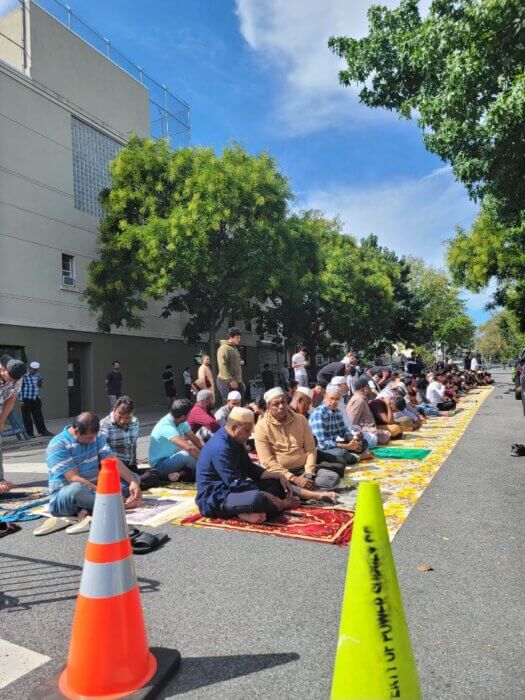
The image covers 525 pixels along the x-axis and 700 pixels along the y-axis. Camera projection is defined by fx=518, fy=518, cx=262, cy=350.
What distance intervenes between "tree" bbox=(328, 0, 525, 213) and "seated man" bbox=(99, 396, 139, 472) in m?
7.39

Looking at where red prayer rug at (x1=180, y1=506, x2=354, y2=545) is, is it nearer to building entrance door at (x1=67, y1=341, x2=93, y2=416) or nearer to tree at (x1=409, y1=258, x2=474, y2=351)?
building entrance door at (x1=67, y1=341, x2=93, y2=416)

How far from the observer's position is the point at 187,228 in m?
17.1

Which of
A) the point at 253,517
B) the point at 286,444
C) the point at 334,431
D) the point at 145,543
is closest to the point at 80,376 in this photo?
the point at 334,431

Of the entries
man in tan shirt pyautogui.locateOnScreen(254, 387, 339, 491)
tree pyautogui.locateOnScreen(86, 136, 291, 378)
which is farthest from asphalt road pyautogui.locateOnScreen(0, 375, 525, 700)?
tree pyautogui.locateOnScreen(86, 136, 291, 378)

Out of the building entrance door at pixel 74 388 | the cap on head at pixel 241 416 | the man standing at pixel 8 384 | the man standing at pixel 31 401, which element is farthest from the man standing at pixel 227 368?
the building entrance door at pixel 74 388

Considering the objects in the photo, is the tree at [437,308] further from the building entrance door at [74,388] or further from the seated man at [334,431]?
the seated man at [334,431]

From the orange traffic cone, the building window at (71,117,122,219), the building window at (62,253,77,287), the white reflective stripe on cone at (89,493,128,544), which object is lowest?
the orange traffic cone

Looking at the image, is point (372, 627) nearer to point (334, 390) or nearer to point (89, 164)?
point (334, 390)

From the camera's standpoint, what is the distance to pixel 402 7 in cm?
1109

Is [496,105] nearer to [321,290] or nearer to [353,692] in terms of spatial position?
[353,692]

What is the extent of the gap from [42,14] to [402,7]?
14.9 meters

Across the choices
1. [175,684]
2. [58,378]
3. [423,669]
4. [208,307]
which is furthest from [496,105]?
[58,378]

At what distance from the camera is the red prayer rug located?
4.30 m

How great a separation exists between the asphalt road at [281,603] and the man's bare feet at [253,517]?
0.27m
